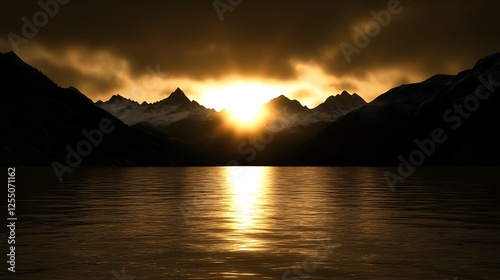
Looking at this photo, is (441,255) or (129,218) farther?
(129,218)

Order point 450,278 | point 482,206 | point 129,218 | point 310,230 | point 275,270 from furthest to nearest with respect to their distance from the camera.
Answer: point 482,206, point 129,218, point 310,230, point 275,270, point 450,278

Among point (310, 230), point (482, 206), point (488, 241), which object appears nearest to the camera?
point (488, 241)

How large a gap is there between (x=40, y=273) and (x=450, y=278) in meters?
15.3

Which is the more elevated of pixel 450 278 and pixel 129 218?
pixel 129 218

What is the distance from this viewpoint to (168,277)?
2242 centimetres

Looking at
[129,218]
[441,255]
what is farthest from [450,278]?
[129,218]

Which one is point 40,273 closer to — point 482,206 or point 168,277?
point 168,277
